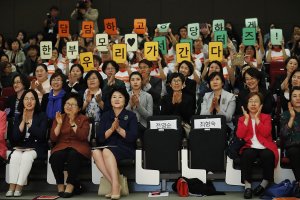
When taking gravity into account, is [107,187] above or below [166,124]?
below

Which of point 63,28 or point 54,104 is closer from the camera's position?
point 54,104

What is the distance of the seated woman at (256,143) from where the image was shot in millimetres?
5438

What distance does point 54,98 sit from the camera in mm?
6617

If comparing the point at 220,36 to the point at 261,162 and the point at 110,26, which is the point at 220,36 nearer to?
the point at 110,26

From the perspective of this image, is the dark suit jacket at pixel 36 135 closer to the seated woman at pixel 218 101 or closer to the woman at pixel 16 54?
the seated woman at pixel 218 101

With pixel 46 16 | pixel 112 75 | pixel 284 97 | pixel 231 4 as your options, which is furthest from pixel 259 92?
pixel 46 16

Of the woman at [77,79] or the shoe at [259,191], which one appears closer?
the shoe at [259,191]

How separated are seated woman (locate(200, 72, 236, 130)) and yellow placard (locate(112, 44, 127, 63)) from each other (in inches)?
63.1

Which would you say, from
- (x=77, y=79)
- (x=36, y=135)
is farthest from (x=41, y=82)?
(x=36, y=135)

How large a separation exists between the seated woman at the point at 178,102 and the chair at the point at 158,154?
0.43 m

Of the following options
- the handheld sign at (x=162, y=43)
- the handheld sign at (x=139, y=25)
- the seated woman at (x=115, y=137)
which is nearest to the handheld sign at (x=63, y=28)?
the handheld sign at (x=139, y=25)

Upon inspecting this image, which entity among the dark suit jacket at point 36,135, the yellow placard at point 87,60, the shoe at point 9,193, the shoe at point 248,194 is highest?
the yellow placard at point 87,60

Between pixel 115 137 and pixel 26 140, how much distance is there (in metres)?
1.04

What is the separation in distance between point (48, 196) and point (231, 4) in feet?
24.5
